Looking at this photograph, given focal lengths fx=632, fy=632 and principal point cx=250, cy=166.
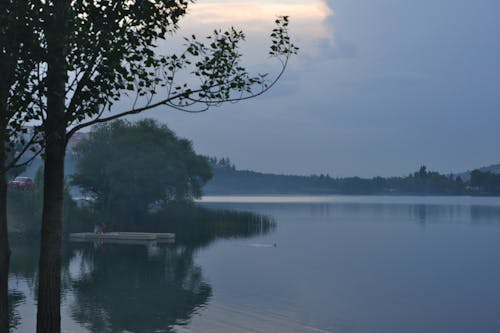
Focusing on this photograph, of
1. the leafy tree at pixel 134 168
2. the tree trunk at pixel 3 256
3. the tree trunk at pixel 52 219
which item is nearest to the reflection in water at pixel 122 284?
the leafy tree at pixel 134 168

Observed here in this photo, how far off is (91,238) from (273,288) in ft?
129

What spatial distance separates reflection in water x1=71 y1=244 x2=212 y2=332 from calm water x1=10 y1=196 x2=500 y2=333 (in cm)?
8

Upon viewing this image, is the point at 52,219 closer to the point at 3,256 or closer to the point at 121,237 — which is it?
the point at 3,256

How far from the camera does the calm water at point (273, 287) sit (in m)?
41.4

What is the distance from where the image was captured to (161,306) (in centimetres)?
4528

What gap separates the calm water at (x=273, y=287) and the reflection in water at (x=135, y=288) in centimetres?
8

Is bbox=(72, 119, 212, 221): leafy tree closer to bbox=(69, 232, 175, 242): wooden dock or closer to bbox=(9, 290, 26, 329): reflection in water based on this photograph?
bbox=(69, 232, 175, 242): wooden dock

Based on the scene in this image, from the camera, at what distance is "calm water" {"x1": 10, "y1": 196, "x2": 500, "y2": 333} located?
136 feet

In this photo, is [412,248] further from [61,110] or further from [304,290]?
[61,110]

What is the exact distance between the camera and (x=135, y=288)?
52.8 meters

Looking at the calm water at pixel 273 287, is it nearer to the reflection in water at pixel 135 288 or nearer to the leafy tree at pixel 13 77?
the reflection in water at pixel 135 288

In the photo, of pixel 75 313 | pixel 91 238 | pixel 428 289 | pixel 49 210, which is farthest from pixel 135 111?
pixel 91 238

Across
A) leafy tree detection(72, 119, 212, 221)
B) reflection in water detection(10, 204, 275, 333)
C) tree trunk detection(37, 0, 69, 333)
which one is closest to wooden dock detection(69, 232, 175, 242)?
reflection in water detection(10, 204, 275, 333)

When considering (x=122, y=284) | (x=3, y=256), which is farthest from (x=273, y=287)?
(x=3, y=256)
